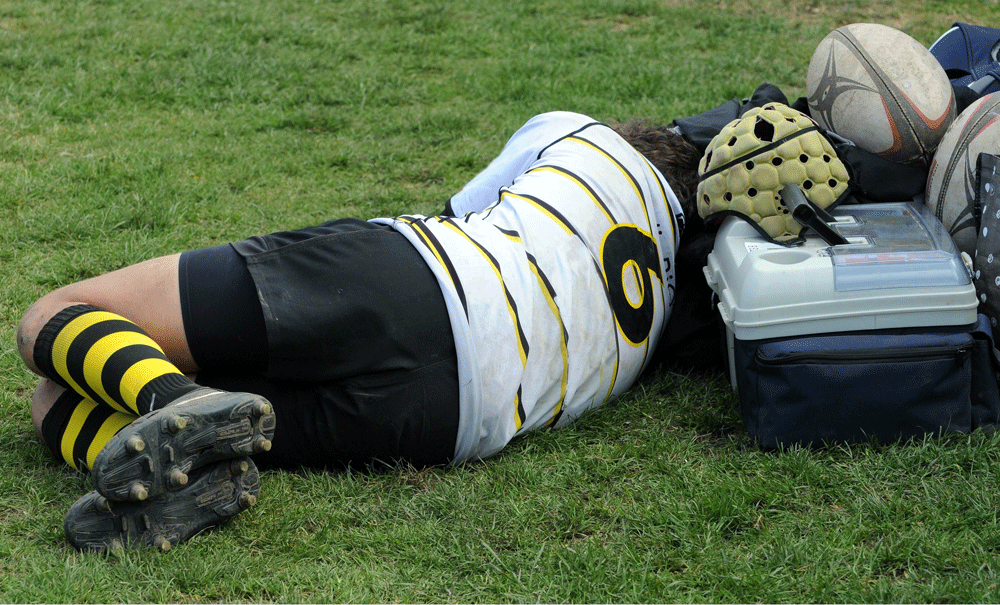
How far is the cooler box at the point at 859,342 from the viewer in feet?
7.91

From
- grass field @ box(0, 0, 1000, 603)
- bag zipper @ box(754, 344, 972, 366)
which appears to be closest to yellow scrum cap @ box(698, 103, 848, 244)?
bag zipper @ box(754, 344, 972, 366)

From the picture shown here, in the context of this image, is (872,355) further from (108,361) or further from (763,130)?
(108,361)

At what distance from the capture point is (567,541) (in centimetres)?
223

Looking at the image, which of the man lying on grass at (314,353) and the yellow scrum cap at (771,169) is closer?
the man lying on grass at (314,353)

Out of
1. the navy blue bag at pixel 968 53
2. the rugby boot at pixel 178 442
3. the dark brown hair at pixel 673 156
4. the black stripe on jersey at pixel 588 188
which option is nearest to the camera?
the rugby boot at pixel 178 442

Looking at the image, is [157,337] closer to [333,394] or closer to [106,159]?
[333,394]

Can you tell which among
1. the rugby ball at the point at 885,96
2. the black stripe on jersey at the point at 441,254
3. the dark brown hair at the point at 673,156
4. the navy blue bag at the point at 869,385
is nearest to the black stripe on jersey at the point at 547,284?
the black stripe on jersey at the point at 441,254

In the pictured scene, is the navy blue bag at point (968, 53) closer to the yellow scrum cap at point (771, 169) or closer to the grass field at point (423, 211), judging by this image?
the yellow scrum cap at point (771, 169)

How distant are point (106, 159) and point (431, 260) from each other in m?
3.17

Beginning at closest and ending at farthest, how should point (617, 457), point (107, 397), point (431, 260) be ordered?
point (107, 397) → point (431, 260) → point (617, 457)

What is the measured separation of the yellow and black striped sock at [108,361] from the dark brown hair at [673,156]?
1.67 metres

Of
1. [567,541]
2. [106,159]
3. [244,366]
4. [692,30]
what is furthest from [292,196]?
[692,30]

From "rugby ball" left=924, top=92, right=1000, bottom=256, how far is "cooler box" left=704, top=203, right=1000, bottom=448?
0.19 m

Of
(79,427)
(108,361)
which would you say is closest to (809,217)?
(108,361)
